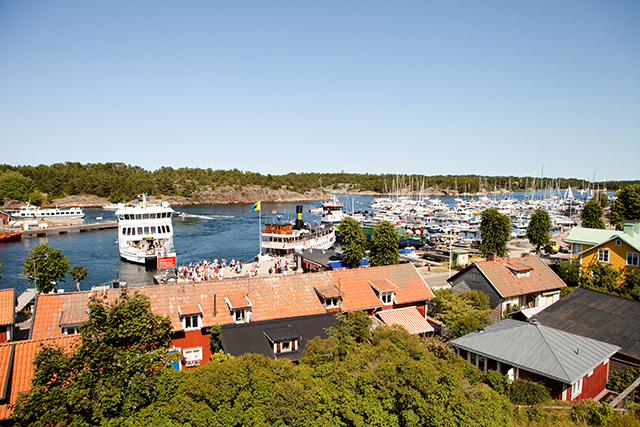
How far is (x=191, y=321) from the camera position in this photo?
2139cm

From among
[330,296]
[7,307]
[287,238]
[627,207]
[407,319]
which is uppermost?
[627,207]

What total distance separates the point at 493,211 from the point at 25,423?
47838mm

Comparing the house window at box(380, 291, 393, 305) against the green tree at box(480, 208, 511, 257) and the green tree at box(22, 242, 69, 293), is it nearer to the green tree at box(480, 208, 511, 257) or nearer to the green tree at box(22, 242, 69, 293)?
the green tree at box(22, 242, 69, 293)

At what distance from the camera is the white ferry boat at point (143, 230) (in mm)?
57031

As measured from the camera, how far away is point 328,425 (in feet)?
37.6

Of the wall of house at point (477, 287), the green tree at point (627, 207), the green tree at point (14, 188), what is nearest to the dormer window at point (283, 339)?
the wall of house at point (477, 287)

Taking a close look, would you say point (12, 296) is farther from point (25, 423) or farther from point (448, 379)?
point (448, 379)

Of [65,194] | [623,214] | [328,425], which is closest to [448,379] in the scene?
[328,425]

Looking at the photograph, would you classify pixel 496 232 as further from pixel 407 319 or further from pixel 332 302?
pixel 332 302

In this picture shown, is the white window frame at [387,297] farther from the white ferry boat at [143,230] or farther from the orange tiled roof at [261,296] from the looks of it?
the white ferry boat at [143,230]

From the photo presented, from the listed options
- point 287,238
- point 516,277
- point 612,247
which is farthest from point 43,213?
point 612,247

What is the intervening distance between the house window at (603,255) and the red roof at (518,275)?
17.6 ft

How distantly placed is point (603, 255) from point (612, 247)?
92cm

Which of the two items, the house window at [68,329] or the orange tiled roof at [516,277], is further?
the orange tiled roof at [516,277]
